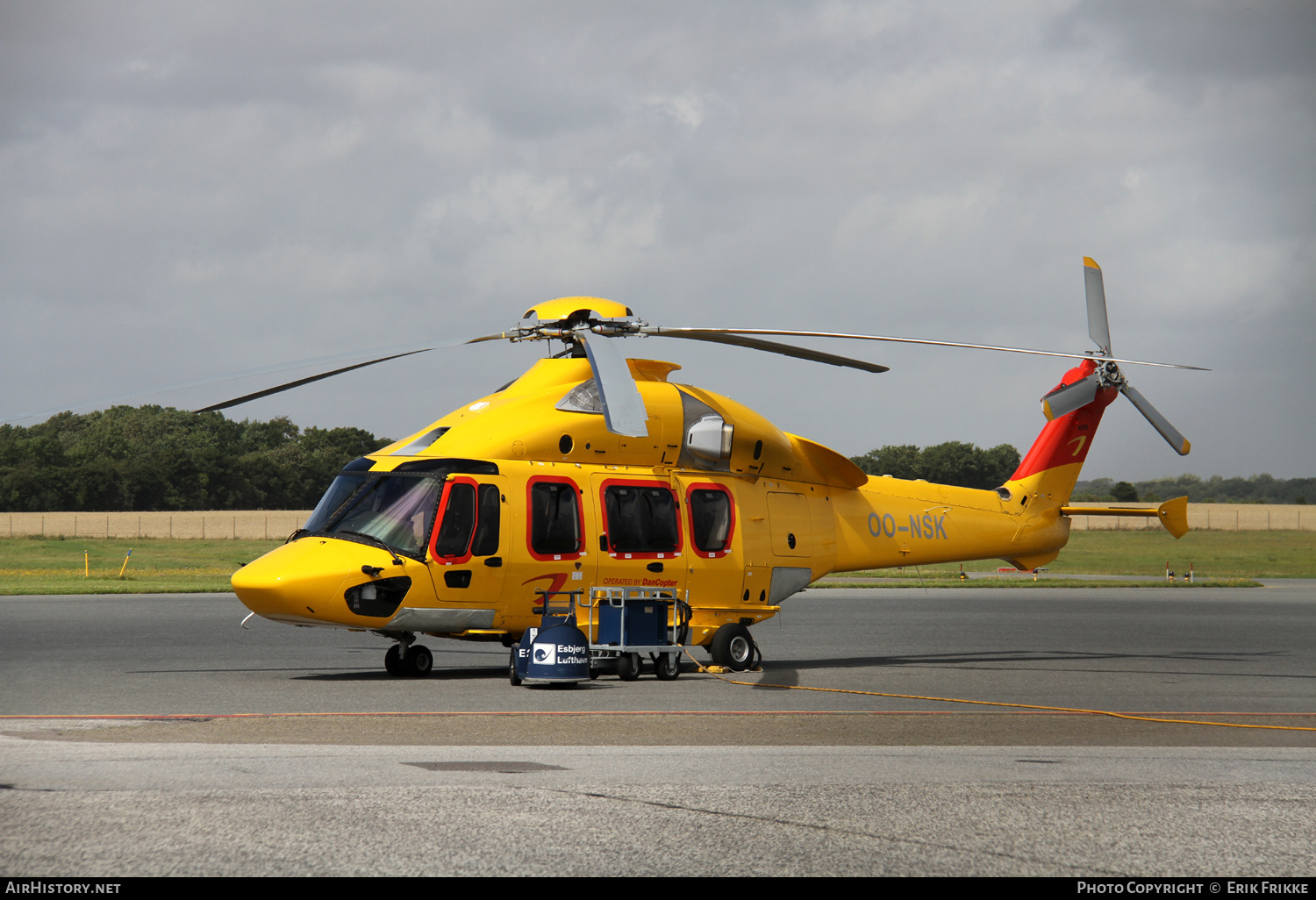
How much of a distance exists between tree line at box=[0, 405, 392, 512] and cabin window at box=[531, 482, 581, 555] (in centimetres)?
6978

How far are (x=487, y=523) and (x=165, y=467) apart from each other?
269 ft

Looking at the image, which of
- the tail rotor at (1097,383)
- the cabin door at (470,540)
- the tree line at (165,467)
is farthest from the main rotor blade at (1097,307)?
the tree line at (165,467)

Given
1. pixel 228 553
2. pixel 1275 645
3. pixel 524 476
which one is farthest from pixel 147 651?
pixel 228 553

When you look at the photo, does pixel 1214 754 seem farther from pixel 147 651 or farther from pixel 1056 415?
pixel 147 651

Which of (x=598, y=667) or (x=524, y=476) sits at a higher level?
(x=524, y=476)

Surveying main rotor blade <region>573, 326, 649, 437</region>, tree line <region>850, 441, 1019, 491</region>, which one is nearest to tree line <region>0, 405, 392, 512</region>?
tree line <region>850, 441, 1019, 491</region>

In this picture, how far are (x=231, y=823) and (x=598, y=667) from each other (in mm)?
8920

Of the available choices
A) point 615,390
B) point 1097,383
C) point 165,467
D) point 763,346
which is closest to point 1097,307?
point 1097,383

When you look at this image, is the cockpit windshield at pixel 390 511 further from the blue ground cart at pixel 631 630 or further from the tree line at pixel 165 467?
the tree line at pixel 165 467

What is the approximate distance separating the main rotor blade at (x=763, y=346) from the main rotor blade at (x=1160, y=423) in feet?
22.1

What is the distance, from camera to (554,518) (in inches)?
567

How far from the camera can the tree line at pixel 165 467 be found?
3381 inches

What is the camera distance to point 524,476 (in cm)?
1433

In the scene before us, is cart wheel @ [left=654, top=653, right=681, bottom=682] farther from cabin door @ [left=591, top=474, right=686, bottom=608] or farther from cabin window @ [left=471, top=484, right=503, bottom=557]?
cabin window @ [left=471, top=484, right=503, bottom=557]
